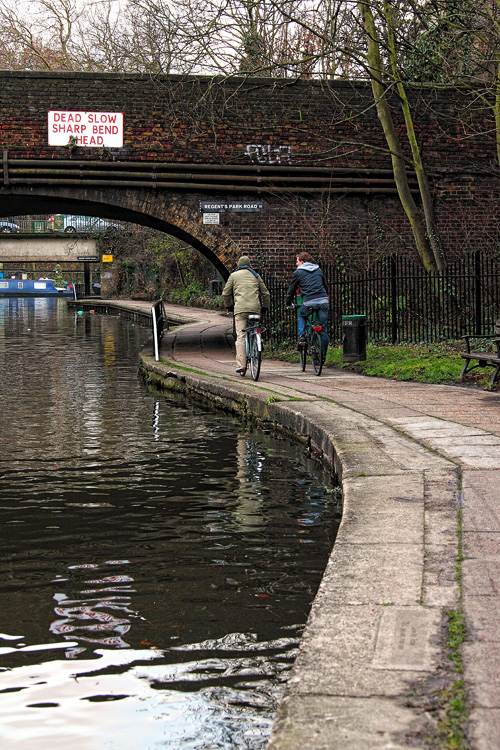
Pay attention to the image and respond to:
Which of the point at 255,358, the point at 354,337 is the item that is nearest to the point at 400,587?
the point at 255,358

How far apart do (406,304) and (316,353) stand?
3870 millimetres

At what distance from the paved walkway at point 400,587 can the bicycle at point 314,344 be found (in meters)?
4.07

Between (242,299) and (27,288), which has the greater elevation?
(27,288)

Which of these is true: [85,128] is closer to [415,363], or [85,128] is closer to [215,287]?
[415,363]

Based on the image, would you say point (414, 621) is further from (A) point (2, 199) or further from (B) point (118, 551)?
(A) point (2, 199)

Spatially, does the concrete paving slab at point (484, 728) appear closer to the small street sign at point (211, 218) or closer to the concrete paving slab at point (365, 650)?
the concrete paving slab at point (365, 650)

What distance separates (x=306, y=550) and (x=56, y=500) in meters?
2.09

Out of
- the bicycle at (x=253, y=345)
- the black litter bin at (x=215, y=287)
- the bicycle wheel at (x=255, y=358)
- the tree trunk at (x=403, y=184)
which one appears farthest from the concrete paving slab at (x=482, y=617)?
the black litter bin at (x=215, y=287)

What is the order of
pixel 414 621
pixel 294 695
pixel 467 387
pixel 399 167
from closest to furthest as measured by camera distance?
pixel 294 695 < pixel 414 621 < pixel 467 387 < pixel 399 167

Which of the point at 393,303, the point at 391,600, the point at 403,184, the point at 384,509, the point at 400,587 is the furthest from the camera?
the point at 403,184

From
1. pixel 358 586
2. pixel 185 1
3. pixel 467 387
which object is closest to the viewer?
pixel 358 586

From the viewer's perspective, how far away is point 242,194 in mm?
17938

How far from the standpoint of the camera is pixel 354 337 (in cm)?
1362

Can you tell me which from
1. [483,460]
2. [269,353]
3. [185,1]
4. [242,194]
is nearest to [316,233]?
[242,194]
